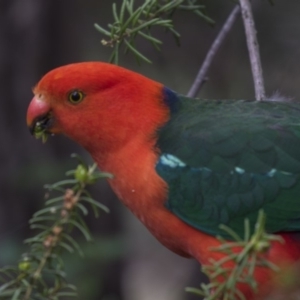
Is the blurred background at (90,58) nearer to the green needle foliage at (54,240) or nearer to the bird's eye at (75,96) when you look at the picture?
the bird's eye at (75,96)

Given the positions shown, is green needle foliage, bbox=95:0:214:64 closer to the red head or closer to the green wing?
the red head

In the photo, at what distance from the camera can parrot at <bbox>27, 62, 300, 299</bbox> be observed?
3209mm

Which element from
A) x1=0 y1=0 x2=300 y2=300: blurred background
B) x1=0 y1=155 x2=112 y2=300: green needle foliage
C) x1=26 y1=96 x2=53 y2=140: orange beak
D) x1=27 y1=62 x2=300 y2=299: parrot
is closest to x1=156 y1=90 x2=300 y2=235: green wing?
x1=27 y1=62 x2=300 y2=299: parrot

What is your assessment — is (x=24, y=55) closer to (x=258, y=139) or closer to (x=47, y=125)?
(x=47, y=125)

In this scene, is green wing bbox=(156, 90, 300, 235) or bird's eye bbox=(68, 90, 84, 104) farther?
bird's eye bbox=(68, 90, 84, 104)

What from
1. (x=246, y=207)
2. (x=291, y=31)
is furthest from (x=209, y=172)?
(x=291, y=31)

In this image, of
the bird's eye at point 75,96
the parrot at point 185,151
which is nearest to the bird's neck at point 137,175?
the parrot at point 185,151

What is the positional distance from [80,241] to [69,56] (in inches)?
56.7

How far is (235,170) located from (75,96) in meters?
0.73

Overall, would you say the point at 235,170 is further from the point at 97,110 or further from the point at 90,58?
the point at 90,58

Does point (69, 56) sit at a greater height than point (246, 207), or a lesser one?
lesser

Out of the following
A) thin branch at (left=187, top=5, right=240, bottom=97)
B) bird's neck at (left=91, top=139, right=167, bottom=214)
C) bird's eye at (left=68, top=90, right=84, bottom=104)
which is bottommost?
bird's neck at (left=91, top=139, right=167, bottom=214)

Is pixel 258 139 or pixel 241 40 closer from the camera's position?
pixel 258 139

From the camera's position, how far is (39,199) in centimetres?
583
